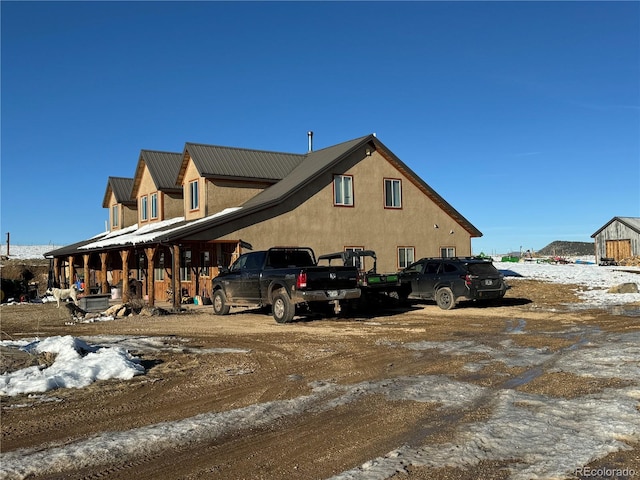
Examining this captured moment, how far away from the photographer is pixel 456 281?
1852cm

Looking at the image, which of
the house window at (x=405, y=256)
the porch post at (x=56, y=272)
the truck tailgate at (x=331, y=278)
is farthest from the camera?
the porch post at (x=56, y=272)

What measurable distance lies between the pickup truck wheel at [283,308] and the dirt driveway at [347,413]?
12.0 ft

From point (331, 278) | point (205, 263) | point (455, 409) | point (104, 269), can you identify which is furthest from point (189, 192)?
point (455, 409)

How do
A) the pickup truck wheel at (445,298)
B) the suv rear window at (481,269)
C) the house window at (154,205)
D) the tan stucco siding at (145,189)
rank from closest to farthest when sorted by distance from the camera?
the suv rear window at (481,269) → the pickup truck wheel at (445,298) → the house window at (154,205) → the tan stucco siding at (145,189)

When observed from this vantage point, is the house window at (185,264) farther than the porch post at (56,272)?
No

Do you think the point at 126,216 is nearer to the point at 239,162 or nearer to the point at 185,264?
the point at 185,264

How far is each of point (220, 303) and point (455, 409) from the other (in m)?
13.4

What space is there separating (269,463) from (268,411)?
163cm

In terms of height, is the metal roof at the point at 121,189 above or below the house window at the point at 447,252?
above

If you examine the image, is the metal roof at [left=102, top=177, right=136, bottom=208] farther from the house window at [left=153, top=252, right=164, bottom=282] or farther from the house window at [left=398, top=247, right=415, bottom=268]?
the house window at [left=398, top=247, right=415, bottom=268]

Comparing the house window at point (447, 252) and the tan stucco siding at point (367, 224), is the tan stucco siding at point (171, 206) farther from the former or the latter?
the house window at point (447, 252)

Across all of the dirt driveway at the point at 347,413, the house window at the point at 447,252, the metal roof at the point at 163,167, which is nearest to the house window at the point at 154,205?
the metal roof at the point at 163,167

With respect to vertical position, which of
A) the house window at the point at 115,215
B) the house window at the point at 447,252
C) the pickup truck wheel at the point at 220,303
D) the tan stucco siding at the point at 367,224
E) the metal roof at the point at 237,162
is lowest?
the pickup truck wheel at the point at 220,303

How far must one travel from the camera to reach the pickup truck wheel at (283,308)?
52.1ft
